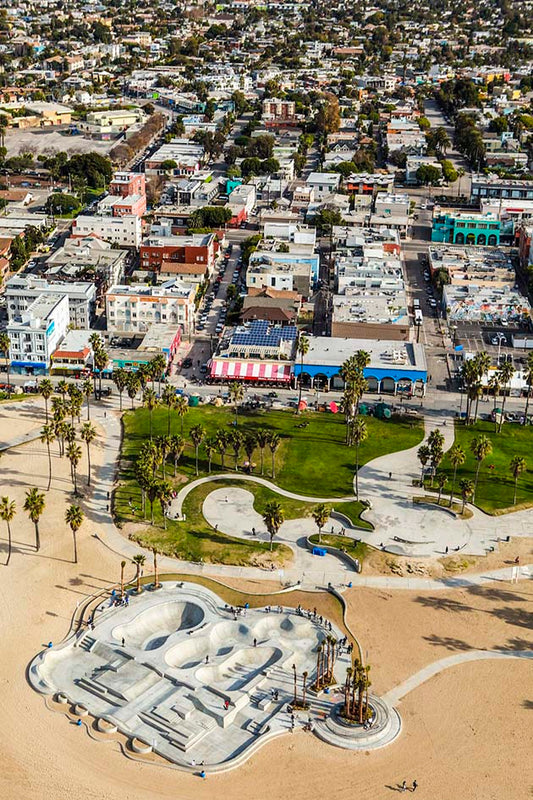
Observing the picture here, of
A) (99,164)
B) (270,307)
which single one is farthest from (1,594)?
(99,164)

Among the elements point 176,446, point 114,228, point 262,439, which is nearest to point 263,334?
point 262,439

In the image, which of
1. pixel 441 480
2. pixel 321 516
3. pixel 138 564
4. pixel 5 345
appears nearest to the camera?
pixel 138 564

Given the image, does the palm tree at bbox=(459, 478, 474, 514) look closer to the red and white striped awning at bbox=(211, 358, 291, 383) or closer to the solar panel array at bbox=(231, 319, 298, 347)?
the red and white striped awning at bbox=(211, 358, 291, 383)

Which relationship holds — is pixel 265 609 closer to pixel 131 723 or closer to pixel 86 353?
pixel 131 723

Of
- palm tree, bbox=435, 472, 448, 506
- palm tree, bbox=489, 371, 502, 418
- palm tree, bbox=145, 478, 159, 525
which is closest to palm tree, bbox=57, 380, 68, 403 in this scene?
palm tree, bbox=145, 478, 159, 525

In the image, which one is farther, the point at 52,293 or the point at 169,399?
the point at 52,293

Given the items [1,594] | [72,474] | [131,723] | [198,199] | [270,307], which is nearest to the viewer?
[131,723]

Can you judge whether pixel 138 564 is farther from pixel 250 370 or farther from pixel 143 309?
pixel 143 309
